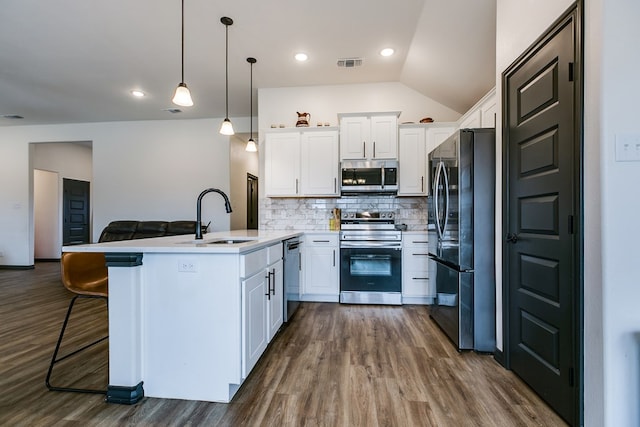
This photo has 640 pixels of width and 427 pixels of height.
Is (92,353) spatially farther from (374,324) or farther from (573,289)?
(573,289)

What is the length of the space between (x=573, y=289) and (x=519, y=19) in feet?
5.89

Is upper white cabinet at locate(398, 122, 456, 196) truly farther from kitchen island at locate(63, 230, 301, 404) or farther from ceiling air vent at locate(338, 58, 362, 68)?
kitchen island at locate(63, 230, 301, 404)

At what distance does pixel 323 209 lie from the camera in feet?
14.5

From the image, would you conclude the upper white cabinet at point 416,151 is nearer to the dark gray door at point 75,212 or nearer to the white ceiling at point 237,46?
the white ceiling at point 237,46

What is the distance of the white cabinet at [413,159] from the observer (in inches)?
156

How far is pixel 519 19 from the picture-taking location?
79.8 inches

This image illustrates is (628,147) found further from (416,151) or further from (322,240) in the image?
(322,240)

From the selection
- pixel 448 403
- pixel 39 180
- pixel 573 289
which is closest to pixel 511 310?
pixel 573 289

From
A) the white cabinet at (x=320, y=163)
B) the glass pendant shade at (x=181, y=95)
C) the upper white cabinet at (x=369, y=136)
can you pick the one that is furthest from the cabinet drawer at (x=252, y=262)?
the upper white cabinet at (x=369, y=136)

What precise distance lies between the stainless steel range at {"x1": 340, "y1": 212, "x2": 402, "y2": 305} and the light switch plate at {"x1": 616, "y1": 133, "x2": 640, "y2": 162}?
2.44 m

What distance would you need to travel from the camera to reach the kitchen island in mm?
1738

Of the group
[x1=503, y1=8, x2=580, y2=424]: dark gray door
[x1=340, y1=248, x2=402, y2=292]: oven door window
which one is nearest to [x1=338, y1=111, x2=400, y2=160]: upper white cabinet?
[x1=340, y1=248, x2=402, y2=292]: oven door window

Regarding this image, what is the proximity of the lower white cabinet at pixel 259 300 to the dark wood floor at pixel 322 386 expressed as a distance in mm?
201

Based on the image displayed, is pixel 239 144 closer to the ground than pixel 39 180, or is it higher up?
higher up
